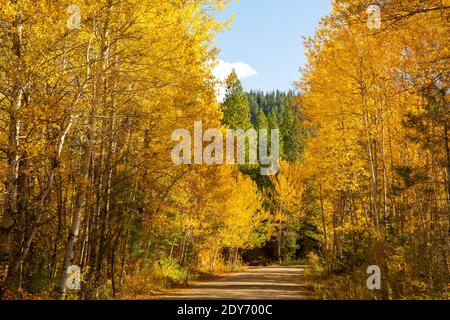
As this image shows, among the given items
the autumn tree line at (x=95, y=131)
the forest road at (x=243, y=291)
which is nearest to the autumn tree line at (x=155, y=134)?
the autumn tree line at (x=95, y=131)

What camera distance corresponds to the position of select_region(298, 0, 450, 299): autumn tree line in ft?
27.1

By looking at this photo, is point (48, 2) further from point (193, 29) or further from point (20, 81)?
point (193, 29)

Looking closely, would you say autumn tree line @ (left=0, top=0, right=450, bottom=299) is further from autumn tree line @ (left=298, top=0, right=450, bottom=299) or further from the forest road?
the forest road

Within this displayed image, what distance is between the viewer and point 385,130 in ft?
41.6

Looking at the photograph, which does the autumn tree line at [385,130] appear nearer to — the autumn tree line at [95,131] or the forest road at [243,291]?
the forest road at [243,291]

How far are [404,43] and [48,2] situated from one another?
8.51m

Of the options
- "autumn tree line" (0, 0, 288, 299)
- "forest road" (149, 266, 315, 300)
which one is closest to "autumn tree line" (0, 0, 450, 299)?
"autumn tree line" (0, 0, 288, 299)

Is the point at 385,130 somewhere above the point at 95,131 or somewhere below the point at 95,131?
above

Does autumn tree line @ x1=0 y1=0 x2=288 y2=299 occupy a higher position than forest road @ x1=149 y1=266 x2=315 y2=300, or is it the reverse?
autumn tree line @ x1=0 y1=0 x2=288 y2=299

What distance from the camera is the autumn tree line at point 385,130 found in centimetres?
827

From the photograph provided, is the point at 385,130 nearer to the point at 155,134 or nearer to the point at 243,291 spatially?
the point at 243,291

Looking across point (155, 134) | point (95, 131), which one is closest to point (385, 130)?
point (155, 134)

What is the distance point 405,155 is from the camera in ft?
40.4

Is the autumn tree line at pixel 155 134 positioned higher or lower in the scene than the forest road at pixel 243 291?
higher
